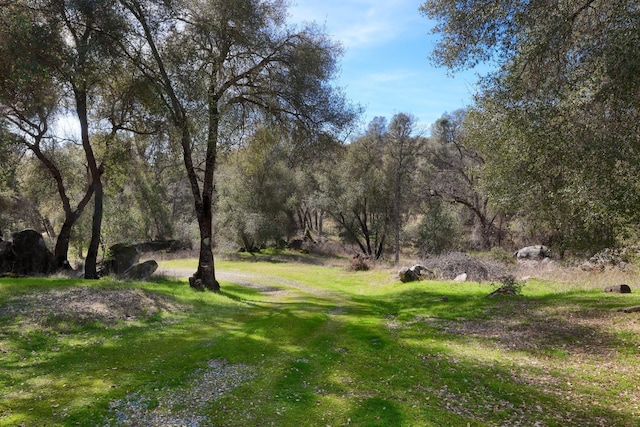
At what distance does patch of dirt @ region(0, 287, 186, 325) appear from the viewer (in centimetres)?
1021

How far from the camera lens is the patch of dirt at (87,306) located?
10211 millimetres

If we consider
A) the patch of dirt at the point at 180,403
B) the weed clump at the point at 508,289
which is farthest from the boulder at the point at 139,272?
the weed clump at the point at 508,289

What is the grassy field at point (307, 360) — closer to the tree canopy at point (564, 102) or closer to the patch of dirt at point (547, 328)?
the patch of dirt at point (547, 328)

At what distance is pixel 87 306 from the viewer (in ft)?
37.0

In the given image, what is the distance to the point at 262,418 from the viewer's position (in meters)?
5.68

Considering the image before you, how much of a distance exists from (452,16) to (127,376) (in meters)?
12.5

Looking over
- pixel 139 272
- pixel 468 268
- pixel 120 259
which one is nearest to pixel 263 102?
pixel 139 272

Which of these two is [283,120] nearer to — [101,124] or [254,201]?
[101,124]

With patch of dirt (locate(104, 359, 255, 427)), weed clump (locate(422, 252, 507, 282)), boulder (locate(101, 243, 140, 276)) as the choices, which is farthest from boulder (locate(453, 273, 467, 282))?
boulder (locate(101, 243, 140, 276))

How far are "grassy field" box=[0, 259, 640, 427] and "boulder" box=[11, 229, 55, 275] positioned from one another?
4.99m

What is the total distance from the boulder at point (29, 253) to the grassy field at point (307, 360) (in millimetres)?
4992

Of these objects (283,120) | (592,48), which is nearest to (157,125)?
(283,120)

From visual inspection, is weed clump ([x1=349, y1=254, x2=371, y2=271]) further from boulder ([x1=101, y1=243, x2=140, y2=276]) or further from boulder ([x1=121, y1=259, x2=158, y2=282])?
boulder ([x1=101, y1=243, x2=140, y2=276])

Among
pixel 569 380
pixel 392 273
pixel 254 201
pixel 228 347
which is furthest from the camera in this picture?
pixel 254 201
